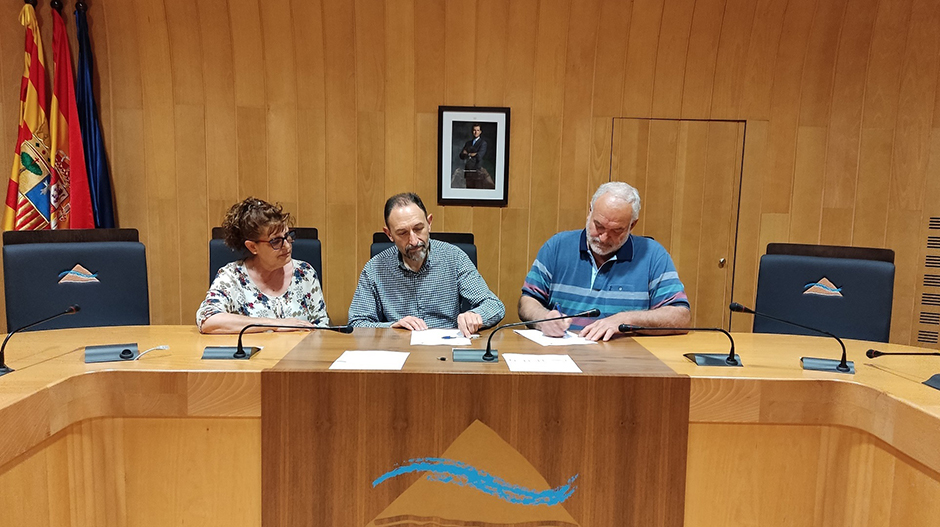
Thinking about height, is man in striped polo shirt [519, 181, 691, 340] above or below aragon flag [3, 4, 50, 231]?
below

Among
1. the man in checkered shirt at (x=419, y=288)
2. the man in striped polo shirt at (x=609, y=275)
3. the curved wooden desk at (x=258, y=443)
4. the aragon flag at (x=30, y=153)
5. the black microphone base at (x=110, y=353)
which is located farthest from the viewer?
the aragon flag at (x=30, y=153)

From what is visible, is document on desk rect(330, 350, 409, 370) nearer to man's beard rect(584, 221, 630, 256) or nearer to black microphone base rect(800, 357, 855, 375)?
man's beard rect(584, 221, 630, 256)

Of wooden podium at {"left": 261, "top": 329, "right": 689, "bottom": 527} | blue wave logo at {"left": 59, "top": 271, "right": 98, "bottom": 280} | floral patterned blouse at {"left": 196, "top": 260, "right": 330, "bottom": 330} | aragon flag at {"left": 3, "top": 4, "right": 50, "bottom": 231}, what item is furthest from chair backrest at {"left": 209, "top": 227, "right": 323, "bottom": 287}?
aragon flag at {"left": 3, "top": 4, "right": 50, "bottom": 231}

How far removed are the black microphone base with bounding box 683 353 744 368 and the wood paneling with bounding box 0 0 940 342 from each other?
1917mm

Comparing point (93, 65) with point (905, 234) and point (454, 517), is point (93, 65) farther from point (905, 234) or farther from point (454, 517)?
point (905, 234)

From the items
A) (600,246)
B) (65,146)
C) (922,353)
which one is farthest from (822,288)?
(65,146)

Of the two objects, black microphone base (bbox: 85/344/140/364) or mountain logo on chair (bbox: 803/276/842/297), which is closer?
black microphone base (bbox: 85/344/140/364)

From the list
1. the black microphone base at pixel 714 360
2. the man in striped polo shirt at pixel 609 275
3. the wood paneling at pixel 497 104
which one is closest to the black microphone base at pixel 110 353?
the man in striped polo shirt at pixel 609 275

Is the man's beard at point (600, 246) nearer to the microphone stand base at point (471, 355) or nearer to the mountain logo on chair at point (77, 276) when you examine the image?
the microphone stand base at point (471, 355)

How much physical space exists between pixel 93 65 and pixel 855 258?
13.9 ft

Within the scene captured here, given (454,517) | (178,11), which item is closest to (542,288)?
(454,517)

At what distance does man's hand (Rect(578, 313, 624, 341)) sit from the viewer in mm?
1941

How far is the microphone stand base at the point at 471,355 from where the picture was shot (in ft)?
5.31

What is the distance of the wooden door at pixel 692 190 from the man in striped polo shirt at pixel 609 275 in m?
1.26
